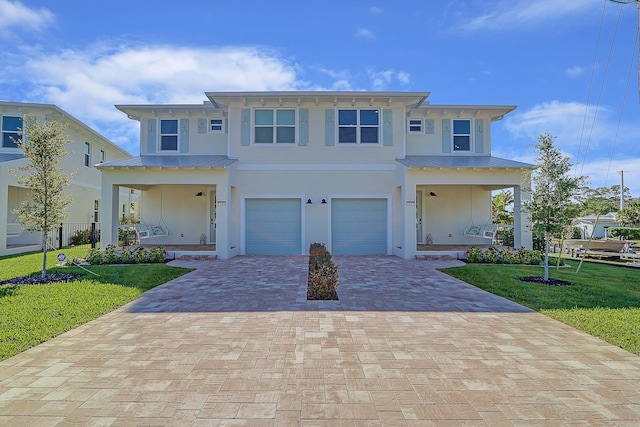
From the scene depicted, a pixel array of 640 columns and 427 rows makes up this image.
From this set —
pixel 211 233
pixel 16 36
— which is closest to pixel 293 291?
pixel 211 233

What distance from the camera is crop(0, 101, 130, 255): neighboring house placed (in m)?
13.5

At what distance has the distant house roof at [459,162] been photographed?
40.5ft

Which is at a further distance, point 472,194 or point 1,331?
point 472,194

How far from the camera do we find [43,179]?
27.7ft

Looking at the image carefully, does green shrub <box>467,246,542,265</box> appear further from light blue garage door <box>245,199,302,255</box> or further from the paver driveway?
light blue garage door <box>245,199,302,255</box>

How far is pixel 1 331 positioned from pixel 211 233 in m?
10.9

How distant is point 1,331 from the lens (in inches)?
183

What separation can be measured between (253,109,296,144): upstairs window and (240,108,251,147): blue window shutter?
25cm

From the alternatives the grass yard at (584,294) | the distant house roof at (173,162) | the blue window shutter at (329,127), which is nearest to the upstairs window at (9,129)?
the distant house roof at (173,162)

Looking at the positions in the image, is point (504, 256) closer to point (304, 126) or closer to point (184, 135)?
point (304, 126)

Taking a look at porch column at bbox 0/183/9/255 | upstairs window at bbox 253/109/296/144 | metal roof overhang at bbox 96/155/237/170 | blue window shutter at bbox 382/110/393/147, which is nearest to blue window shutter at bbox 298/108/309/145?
upstairs window at bbox 253/109/296/144

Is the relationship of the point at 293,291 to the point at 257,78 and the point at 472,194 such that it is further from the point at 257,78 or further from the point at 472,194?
the point at 472,194

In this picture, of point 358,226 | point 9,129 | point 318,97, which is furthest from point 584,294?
point 9,129

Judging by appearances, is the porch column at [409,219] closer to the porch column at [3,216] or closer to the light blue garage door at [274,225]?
the light blue garage door at [274,225]
